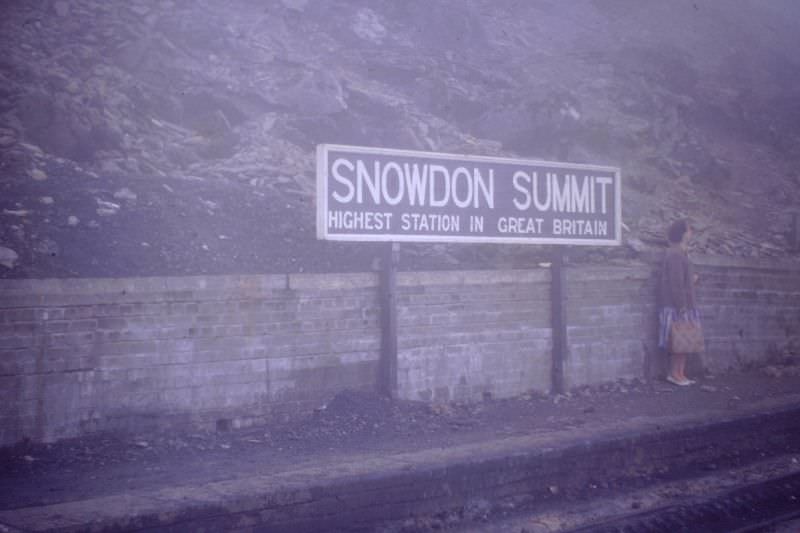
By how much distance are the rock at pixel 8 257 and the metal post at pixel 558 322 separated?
6186 millimetres

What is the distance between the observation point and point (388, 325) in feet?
26.7

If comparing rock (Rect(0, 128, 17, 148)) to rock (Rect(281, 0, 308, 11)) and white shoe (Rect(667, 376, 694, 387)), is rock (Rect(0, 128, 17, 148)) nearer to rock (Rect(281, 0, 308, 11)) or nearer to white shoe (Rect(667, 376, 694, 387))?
rock (Rect(281, 0, 308, 11))

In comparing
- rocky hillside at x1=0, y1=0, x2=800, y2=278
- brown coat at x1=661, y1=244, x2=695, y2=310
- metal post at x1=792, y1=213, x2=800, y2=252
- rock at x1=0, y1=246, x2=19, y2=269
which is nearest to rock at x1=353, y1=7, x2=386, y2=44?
rocky hillside at x1=0, y1=0, x2=800, y2=278

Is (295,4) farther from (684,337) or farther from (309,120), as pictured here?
(684,337)

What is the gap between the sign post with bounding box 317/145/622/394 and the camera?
7.92 metres

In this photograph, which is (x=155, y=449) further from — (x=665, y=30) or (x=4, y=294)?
(x=665, y=30)

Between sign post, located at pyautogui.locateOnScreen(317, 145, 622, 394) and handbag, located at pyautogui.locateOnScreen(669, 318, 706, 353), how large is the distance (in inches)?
55.1

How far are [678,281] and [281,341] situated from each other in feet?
18.3

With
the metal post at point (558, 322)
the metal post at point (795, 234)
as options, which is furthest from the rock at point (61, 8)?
the metal post at point (795, 234)

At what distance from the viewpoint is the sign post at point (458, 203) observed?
26.0 feet

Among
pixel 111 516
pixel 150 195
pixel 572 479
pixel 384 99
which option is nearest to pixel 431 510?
pixel 572 479

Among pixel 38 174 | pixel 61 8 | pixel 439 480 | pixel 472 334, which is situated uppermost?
pixel 61 8

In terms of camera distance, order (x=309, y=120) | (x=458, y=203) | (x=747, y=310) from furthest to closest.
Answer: (x=309, y=120) < (x=747, y=310) < (x=458, y=203)

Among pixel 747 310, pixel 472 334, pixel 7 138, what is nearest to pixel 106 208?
pixel 7 138
